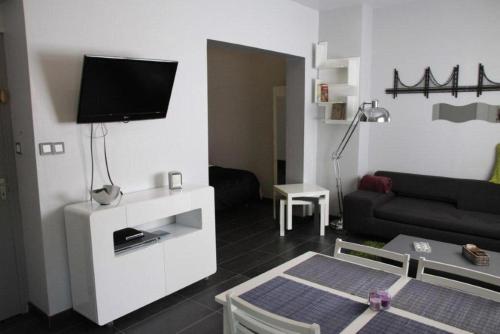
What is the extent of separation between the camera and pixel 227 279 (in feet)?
12.0

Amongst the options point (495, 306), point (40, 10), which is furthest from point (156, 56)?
point (495, 306)

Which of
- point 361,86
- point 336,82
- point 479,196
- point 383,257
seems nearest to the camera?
point 383,257

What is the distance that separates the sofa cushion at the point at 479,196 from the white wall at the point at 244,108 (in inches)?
110

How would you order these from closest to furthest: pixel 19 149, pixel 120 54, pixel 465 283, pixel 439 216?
pixel 465 283 → pixel 19 149 → pixel 120 54 → pixel 439 216

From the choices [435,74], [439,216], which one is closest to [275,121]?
[435,74]

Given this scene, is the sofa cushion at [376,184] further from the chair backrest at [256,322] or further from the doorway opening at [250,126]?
the chair backrest at [256,322]

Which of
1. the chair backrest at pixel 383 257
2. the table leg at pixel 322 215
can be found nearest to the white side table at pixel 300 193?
the table leg at pixel 322 215

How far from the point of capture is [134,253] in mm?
2910

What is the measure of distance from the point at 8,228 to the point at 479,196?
4618 mm

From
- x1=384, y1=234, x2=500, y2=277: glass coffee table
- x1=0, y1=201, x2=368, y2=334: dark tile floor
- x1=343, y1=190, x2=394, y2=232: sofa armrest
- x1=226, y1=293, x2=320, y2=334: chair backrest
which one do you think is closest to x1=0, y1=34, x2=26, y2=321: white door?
x1=0, y1=201, x2=368, y2=334: dark tile floor

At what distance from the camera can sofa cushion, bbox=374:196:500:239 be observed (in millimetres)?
3946

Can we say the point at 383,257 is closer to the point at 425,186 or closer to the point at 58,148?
the point at 58,148

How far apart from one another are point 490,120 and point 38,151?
4.58m

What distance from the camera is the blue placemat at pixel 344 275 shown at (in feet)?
6.50
